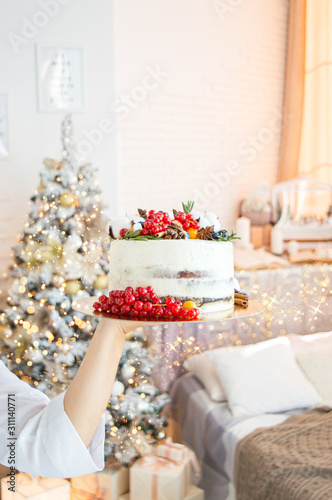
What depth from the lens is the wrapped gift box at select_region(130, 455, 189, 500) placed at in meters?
2.27

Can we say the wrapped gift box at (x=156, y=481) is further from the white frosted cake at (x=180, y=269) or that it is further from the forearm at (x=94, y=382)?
the forearm at (x=94, y=382)

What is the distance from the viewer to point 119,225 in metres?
1.21

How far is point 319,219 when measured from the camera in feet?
11.5

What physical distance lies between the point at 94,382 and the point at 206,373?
1904 mm

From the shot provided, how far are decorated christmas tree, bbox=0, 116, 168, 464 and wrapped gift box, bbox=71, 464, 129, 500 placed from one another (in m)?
0.18

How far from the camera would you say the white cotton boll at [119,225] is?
1.20 metres

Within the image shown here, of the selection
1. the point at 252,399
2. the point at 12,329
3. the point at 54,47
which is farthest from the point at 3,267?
the point at 252,399

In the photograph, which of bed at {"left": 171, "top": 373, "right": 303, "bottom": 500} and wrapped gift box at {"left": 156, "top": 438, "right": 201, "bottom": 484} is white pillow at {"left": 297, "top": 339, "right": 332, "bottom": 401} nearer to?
bed at {"left": 171, "top": 373, "right": 303, "bottom": 500}

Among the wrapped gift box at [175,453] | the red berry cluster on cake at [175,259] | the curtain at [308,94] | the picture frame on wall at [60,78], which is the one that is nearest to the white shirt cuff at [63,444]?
the red berry cluster on cake at [175,259]

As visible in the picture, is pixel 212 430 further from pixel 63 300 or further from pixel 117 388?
pixel 63 300

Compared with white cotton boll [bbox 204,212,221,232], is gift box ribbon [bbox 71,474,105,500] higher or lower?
lower

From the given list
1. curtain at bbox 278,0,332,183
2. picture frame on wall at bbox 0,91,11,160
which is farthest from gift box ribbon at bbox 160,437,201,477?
curtain at bbox 278,0,332,183

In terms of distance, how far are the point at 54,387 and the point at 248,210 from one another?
183 centimetres

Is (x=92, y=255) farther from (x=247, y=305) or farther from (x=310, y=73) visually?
(x=310, y=73)
